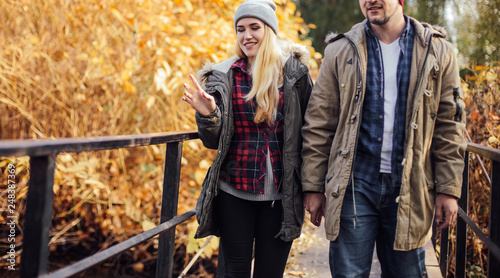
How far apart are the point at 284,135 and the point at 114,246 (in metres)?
1.00

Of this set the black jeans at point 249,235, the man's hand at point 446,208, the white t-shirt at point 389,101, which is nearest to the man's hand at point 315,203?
the black jeans at point 249,235

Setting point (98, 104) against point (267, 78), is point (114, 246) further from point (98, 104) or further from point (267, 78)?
point (98, 104)

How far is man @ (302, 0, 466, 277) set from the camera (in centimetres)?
209

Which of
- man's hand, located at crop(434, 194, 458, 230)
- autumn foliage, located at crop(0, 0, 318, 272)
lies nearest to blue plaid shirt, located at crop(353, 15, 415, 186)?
man's hand, located at crop(434, 194, 458, 230)

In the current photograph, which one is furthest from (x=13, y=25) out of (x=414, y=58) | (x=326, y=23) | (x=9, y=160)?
(x=326, y=23)

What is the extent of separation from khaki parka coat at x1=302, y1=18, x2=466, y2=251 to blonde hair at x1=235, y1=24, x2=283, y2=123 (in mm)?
365

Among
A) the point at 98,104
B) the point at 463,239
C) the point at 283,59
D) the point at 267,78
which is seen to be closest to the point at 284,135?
the point at 267,78

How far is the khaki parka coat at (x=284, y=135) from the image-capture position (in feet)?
7.98

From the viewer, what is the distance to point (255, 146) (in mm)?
2484

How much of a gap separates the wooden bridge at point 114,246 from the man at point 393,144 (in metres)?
0.25

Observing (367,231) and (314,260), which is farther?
(314,260)

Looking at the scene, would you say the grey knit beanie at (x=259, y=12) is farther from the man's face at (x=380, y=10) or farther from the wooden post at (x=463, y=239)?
the wooden post at (x=463, y=239)

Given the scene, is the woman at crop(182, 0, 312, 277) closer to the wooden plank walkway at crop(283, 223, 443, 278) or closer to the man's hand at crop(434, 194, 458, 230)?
the man's hand at crop(434, 194, 458, 230)

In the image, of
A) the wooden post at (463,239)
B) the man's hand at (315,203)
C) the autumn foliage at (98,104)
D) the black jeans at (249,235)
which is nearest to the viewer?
the man's hand at (315,203)
